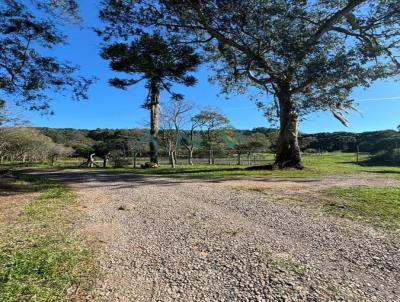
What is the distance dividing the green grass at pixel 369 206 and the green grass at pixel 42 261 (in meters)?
4.27

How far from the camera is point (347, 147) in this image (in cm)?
5641

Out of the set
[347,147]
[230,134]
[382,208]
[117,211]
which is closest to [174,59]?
[117,211]

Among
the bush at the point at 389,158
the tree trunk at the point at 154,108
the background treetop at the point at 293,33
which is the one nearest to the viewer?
the background treetop at the point at 293,33

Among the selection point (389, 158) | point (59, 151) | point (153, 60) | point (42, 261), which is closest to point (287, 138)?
point (153, 60)

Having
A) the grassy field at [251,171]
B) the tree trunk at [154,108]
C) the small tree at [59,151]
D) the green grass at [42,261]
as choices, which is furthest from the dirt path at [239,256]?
the small tree at [59,151]

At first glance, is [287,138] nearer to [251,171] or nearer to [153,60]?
[251,171]

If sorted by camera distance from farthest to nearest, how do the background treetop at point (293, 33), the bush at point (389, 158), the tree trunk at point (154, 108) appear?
the bush at point (389, 158) → the tree trunk at point (154, 108) → the background treetop at point (293, 33)

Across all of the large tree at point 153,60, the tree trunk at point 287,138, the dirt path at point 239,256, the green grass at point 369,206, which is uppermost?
the large tree at point 153,60

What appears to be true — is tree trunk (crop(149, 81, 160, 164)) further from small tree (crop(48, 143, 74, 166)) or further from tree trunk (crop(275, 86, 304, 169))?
small tree (crop(48, 143, 74, 166))

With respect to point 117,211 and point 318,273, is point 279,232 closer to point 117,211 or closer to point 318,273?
point 318,273

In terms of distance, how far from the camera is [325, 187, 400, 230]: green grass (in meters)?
5.12

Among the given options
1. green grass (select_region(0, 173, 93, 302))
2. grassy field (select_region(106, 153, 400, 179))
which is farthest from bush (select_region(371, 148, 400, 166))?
green grass (select_region(0, 173, 93, 302))

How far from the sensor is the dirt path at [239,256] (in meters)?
2.73

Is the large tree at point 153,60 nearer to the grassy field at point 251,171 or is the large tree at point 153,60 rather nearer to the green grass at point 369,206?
the grassy field at point 251,171
